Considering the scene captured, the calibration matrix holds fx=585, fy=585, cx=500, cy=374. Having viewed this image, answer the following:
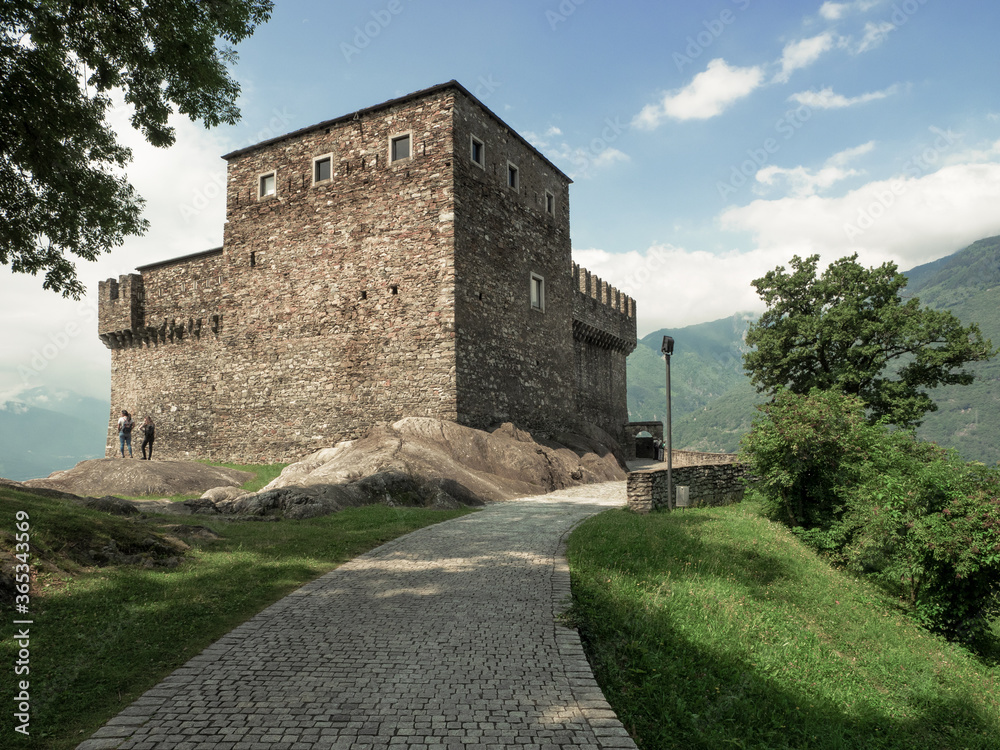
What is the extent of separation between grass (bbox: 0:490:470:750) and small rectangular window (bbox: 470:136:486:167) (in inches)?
625

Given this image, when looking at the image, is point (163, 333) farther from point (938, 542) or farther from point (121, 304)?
point (938, 542)

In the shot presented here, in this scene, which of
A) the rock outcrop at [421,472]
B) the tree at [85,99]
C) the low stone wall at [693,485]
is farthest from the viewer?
the low stone wall at [693,485]

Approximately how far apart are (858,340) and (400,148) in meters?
22.0

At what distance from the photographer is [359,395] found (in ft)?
71.3

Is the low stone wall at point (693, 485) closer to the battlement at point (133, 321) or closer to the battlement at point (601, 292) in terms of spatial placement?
the battlement at point (601, 292)

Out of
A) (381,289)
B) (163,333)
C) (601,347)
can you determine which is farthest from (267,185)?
(601,347)

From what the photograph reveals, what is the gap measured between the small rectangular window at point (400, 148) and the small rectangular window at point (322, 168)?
2876 mm

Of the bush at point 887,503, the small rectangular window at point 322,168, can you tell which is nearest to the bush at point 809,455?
the bush at point 887,503

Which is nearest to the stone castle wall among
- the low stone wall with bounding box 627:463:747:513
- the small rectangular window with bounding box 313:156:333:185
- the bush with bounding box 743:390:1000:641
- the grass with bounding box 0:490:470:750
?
the small rectangular window with bounding box 313:156:333:185

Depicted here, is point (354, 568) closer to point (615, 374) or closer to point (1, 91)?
point (1, 91)

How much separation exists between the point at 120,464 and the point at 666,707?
18971mm

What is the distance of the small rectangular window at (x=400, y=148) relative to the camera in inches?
846

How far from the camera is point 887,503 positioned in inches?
462

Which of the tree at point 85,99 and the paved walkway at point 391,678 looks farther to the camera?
the tree at point 85,99
